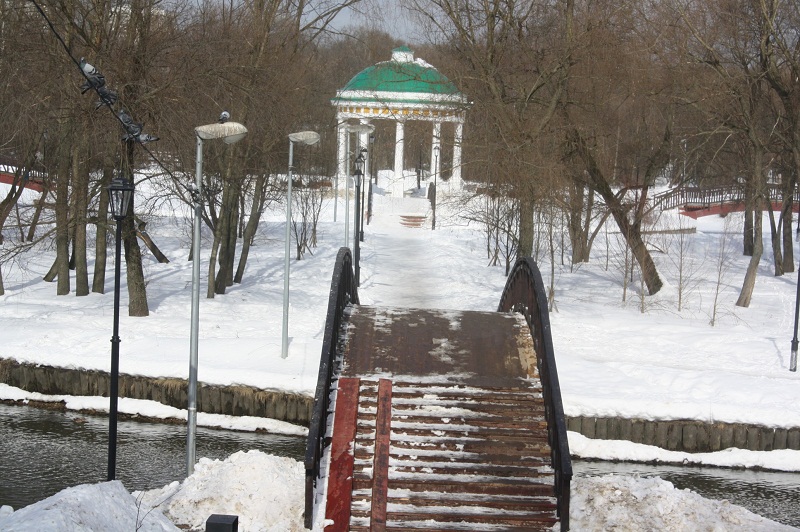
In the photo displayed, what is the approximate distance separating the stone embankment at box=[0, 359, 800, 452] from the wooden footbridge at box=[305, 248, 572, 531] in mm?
2633

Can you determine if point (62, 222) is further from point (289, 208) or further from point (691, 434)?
point (691, 434)

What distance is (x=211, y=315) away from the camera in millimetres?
20734

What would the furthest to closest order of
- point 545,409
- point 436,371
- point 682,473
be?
point 682,473 → point 436,371 → point 545,409

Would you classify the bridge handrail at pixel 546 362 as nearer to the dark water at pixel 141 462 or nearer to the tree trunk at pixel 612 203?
the dark water at pixel 141 462

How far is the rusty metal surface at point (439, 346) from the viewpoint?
12.3 metres

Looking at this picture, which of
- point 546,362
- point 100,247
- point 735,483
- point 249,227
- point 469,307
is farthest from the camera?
point 249,227

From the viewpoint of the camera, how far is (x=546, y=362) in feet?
37.6

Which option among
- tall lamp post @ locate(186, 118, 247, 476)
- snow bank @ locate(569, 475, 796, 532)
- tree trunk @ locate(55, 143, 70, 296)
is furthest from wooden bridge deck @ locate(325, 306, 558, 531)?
tree trunk @ locate(55, 143, 70, 296)

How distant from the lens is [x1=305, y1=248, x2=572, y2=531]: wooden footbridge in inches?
389

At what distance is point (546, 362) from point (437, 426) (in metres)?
1.57

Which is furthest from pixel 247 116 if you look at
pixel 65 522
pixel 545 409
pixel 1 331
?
pixel 65 522

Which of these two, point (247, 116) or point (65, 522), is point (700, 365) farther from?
point (65, 522)

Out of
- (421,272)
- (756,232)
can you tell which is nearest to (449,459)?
(756,232)

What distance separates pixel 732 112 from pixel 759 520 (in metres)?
15.1
